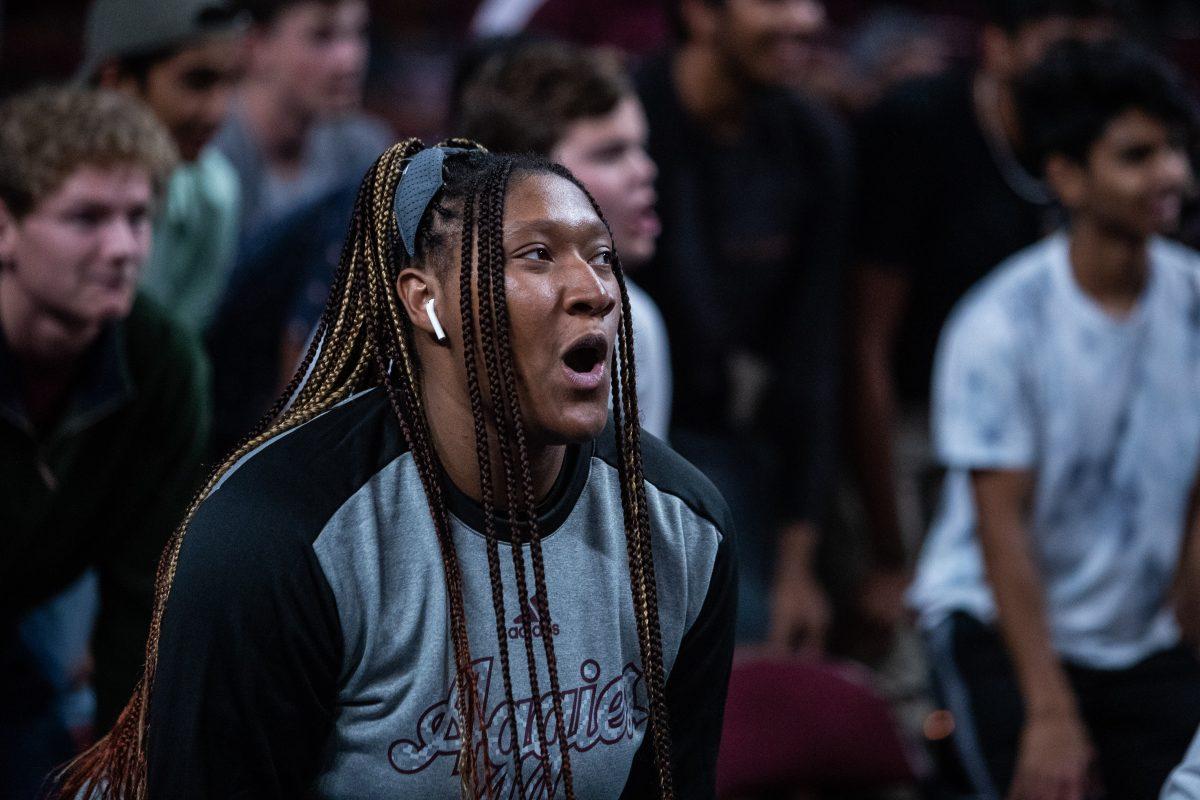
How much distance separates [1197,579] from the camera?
335cm

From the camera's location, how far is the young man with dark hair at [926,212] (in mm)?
4438

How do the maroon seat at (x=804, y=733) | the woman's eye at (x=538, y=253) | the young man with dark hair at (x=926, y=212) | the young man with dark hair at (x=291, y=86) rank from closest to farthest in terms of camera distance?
1. the woman's eye at (x=538, y=253)
2. the maroon seat at (x=804, y=733)
3. the young man with dark hair at (x=926, y=212)
4. the young man with dark hair at (x=291, y=86)

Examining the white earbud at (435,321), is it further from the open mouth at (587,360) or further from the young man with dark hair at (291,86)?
the young man with dark hair at (291,86)

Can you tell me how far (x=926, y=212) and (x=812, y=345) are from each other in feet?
1.92

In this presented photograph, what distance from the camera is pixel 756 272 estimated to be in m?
4.22

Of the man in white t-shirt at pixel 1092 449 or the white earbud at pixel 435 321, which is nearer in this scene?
the white earbud at pixel 435 321

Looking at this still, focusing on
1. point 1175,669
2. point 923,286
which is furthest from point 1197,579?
point 923,286

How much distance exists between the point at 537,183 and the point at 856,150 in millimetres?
2866

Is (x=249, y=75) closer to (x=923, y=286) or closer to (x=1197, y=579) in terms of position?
(x=923, y=286)

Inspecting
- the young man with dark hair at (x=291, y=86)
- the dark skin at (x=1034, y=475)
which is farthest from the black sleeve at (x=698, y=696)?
the young man with dark hair at (x=291, y=86)

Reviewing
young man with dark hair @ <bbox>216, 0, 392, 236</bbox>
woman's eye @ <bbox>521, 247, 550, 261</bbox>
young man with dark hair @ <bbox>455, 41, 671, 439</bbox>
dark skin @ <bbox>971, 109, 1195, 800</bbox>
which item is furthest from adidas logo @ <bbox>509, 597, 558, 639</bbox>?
young man with dark hair @ <bbox>216, 0, 392, 236</bbox>

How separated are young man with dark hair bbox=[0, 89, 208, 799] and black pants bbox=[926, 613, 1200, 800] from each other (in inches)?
60.8

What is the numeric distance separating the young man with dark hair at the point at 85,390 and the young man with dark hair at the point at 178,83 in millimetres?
886

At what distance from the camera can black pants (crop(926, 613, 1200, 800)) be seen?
3205 mm
